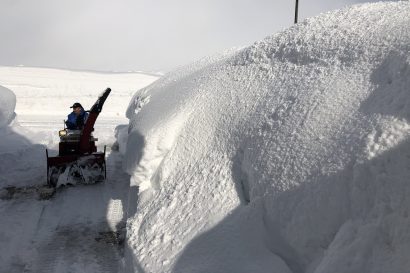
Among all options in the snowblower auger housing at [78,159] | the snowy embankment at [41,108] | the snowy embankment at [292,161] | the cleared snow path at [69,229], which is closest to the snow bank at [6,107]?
the snowy embankment at [41,108]

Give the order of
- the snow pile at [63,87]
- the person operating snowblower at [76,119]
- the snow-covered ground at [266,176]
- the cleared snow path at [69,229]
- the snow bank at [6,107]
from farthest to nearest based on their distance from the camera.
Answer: the snow pile at [63,87] → the snow bank at [6,107] → the person operating snowblower at [76,119] → the cleared snow path at [69,229] → the snow-covered ground at [266,176]

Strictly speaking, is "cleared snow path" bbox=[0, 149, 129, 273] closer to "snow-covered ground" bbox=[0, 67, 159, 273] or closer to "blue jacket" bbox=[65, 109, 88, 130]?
"snow-covered ground" bbox=[0, 67, 159, 273]

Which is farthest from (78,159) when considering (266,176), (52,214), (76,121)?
(266,176)

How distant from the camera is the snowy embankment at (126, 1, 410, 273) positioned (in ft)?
12.4

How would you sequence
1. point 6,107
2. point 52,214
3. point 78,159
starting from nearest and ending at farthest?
point 52,214, point 78,159, point 6,107

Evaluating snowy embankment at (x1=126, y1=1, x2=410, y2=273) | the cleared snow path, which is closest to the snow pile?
the cleared snow path

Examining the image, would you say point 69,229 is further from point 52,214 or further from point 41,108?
point 41,108

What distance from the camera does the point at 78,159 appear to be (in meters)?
8.05

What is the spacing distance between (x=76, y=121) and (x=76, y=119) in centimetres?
4

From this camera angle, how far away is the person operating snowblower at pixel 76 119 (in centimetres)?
861

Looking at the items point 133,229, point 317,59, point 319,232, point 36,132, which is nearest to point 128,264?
point 133,229

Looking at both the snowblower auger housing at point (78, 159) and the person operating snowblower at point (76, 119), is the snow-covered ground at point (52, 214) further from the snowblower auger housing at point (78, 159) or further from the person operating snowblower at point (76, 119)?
the person operating snowblower at point (76, 119)

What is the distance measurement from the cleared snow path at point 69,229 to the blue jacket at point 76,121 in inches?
53.6

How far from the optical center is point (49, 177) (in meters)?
8.22
